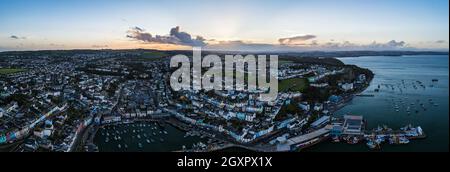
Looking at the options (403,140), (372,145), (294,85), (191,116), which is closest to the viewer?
(372,145)

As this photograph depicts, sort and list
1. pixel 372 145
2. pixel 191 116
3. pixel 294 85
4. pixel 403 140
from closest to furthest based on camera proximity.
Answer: pixel 372 145
pixel 403 140
pixel 191 116
pixel 294 85

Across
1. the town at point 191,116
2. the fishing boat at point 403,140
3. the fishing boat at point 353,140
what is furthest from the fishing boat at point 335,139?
the fishing boat at point 403,140

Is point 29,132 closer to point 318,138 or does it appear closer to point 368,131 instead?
point 318,138

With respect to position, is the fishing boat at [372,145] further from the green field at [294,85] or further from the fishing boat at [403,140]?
the green field at [294,85]

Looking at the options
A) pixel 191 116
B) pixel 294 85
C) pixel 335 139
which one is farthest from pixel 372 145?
pixel 294 85

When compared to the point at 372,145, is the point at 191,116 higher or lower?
higher

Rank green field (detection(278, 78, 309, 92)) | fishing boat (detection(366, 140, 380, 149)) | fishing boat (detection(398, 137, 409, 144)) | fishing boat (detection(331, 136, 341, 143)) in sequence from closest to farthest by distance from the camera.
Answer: fishing boat (detection(366, 140, 380, 149)), fishing boat (detection(398, 137, 409, 144)), fishing boat (detection(331, 136, 341, 143)), green field (detection(278, 78, 309, 92))

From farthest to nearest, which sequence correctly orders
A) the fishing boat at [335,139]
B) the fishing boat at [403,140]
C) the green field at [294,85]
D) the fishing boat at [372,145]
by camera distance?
the green field at [294,85]
the fishing boat at [335,139]
the fishing boat at [403,140]
the fishing boat at [372,145]

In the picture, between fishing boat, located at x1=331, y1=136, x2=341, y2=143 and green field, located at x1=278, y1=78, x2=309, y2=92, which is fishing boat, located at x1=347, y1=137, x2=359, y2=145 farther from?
green field, located at x1=278, y1=78, x2=309, y2=92

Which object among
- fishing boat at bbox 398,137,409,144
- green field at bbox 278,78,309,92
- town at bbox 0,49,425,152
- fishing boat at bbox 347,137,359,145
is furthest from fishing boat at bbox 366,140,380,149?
green field at bbox 278,78,309,92

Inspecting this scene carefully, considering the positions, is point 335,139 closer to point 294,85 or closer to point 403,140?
point 403,140
